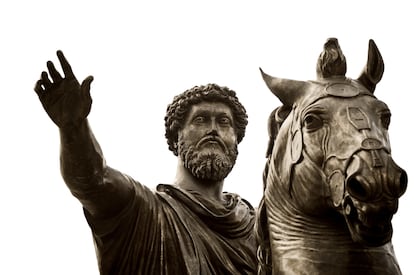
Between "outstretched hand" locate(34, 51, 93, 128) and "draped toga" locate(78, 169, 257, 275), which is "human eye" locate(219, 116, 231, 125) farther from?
"outstretched hand" locate(34, 51, 93, 128)

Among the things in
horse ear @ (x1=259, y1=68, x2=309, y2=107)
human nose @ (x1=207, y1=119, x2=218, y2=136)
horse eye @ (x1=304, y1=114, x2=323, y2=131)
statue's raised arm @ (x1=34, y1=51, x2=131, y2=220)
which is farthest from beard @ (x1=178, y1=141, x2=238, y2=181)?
horse eye @ (x1=304, y1=114, x2=323, y2=131)

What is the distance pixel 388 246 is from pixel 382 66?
1208 millimetres

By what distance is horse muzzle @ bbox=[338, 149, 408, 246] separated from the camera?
21.0 ft

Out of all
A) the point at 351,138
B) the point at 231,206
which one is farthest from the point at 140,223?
the point at 351,138

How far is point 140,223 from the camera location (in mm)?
9164

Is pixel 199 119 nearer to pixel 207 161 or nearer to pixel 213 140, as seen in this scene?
pixel 213 140

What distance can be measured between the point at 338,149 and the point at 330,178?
0.18 metres

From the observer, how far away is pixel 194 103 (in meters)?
9.88

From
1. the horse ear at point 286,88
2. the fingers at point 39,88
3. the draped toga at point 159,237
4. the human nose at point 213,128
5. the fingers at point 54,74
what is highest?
the fingers at point 54,74

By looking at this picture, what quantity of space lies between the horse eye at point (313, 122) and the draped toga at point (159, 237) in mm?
2281

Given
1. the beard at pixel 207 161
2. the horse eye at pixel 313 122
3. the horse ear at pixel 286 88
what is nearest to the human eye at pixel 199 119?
the beard at pixel 207 161

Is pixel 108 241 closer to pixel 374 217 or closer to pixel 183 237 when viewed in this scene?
pixel 183 237

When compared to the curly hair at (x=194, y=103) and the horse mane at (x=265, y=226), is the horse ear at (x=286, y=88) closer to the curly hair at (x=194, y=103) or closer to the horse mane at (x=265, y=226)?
the horse mane at (x=265, y=226)

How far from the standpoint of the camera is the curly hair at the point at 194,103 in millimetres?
9875
